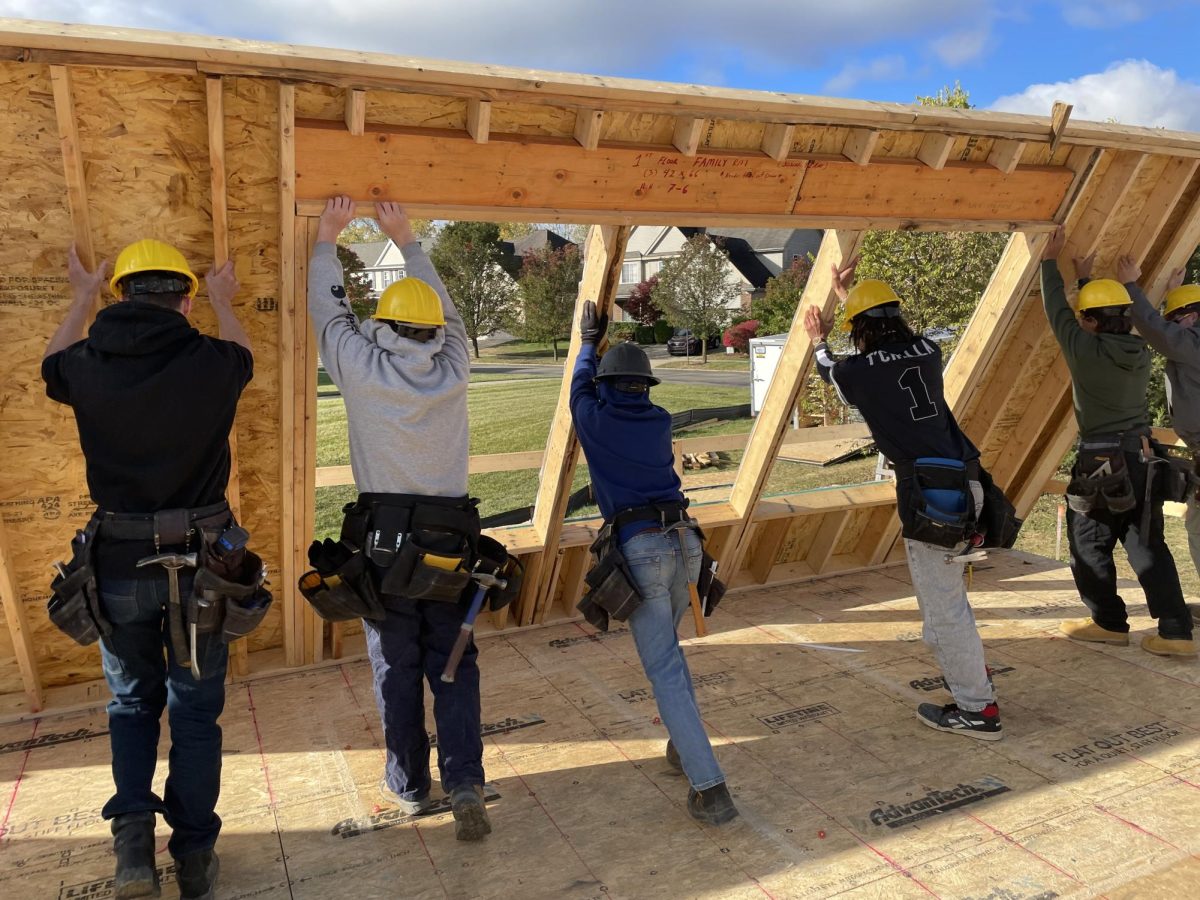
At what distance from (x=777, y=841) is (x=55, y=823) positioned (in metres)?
2.54

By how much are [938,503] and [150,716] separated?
→ 3.00 m

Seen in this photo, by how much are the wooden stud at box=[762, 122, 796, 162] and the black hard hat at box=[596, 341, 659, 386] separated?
1.29m

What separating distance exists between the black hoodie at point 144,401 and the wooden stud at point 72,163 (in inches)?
22.3

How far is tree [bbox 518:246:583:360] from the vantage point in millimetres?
9445

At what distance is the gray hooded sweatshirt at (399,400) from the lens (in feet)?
9.89

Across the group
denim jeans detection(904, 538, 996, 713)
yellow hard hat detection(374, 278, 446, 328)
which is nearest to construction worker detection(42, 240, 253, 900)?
yellow hard hat detection(374, 278, 446, 328)

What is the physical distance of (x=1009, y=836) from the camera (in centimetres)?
304

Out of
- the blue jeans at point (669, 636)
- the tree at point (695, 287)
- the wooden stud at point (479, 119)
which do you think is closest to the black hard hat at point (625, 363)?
the blue jeans at point (669, 636)

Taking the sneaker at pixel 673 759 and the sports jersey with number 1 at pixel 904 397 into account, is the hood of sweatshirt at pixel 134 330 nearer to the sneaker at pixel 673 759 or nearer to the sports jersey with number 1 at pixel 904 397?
the sneaker at pixel 673 759

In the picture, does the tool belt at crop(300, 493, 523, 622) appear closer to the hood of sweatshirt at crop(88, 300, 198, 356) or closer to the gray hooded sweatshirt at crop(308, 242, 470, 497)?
the gray hooded sweatshirt at crop(308, 242, 470, 497)

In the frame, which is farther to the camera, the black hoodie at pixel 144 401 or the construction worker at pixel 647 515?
the construction worker at pixel 647 515

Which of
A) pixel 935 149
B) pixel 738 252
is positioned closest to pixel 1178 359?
pixel 935 149

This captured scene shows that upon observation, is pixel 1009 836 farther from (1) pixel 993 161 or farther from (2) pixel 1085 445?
(1) pixel 993 161

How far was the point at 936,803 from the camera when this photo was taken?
3.27 metres
